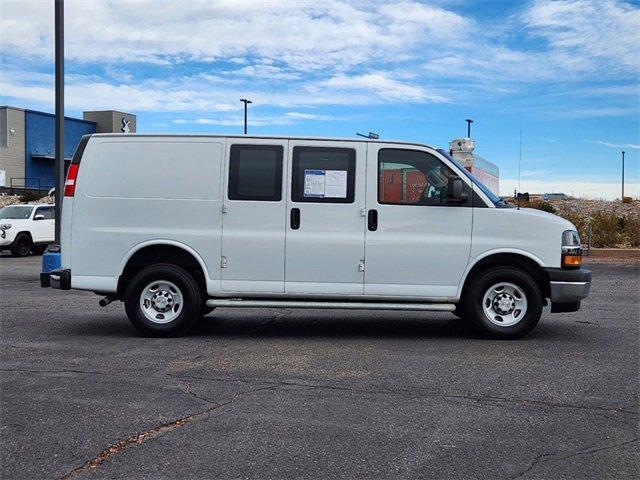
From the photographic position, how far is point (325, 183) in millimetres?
8031

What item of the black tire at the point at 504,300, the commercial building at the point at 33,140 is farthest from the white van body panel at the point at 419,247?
the commercial building at the point at 33,140

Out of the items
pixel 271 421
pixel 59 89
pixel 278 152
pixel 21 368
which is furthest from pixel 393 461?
pixel 59 89

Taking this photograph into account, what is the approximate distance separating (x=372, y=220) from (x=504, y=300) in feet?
5.77

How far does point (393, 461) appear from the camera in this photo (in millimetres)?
4246

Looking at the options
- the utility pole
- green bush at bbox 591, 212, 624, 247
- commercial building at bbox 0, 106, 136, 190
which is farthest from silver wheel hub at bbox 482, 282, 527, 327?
commercial building at bbox 0, 106, 136, 190

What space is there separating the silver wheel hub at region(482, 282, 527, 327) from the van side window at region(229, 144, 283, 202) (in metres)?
2.65

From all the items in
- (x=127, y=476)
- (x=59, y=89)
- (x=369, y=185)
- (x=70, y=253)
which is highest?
(x=59, y=89)

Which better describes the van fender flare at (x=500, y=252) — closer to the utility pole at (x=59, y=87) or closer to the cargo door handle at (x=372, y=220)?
the cargo door handle at (x=372, y=220)

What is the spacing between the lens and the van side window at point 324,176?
799 cm

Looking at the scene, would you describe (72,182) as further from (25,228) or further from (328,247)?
(25,228)

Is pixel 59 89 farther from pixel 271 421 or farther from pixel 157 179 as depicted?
pixel 271 421

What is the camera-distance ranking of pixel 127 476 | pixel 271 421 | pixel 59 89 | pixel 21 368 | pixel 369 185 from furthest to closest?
1. pixel 59 89
2. pixel 369 185
3. pixel 21 368
4. pixel 271 421
5. pixel 127 476

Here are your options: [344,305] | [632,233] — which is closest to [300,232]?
[344,305]

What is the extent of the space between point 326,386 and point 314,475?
191 centimetres
